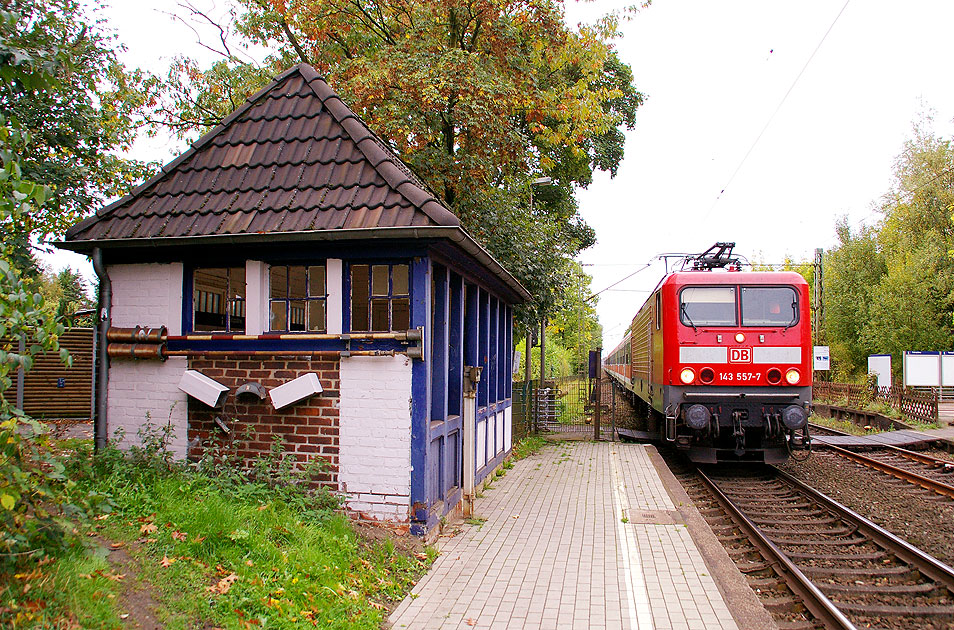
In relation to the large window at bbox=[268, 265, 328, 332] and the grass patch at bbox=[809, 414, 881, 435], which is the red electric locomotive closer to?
the large window at bbox=[268, 265, 328, 332]

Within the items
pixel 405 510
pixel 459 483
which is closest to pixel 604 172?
pixel 459 483

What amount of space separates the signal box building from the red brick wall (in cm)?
1

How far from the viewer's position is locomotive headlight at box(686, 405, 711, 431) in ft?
35.7

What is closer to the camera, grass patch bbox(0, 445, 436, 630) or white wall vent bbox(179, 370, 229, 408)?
grass patch bbox(0, 445, 436, 630)

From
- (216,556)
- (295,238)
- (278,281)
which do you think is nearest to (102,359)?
(278,281)

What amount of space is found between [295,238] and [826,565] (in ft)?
20.2

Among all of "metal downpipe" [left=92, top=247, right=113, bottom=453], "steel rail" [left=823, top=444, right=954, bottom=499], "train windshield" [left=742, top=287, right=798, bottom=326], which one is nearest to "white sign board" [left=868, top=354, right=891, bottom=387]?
"steel rail" [left=823, top=444, right=954, bottom=499]

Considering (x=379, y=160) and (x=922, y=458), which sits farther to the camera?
(x=922, y=458)

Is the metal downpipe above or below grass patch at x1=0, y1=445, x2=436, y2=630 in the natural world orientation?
above

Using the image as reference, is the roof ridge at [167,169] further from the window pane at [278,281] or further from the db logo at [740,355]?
the db logo at [740,355]

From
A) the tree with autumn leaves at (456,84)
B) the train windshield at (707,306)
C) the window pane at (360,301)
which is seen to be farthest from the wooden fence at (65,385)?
the train windshield at (707,306)

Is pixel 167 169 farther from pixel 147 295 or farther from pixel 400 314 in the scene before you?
pixel 400 314

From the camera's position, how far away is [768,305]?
1142 centimetres

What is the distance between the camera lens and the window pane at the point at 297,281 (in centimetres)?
717
